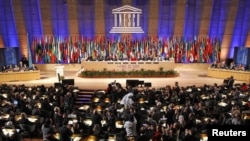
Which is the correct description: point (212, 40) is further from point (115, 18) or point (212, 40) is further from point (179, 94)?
point (179, 94)

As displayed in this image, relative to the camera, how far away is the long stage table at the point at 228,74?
853 inches

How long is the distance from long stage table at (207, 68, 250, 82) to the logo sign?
256 inches

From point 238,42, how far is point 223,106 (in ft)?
53.9

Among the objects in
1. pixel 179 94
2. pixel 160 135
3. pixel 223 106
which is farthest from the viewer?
pixel 179 94

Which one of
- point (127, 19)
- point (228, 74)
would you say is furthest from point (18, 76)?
point (228, 74)

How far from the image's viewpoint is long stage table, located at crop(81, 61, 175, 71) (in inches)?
898

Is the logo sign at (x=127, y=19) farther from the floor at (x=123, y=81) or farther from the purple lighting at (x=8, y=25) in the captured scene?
the purple lighting at (x=8, y=25)

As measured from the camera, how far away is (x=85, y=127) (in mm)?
10977

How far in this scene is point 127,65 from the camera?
75.2 ft

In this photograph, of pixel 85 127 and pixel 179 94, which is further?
pixel 179 94

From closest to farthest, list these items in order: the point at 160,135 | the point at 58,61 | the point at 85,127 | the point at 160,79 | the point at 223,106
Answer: the point at 160,135, the point at 85,127, the point at 223,106, the point at 160,79, the point at 58,61

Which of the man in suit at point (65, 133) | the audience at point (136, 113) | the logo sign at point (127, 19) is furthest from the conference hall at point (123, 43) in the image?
the man in suit at point (65, 133)

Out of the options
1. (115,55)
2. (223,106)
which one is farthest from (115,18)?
(223,106)

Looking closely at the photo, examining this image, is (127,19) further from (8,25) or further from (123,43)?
(8,25)
